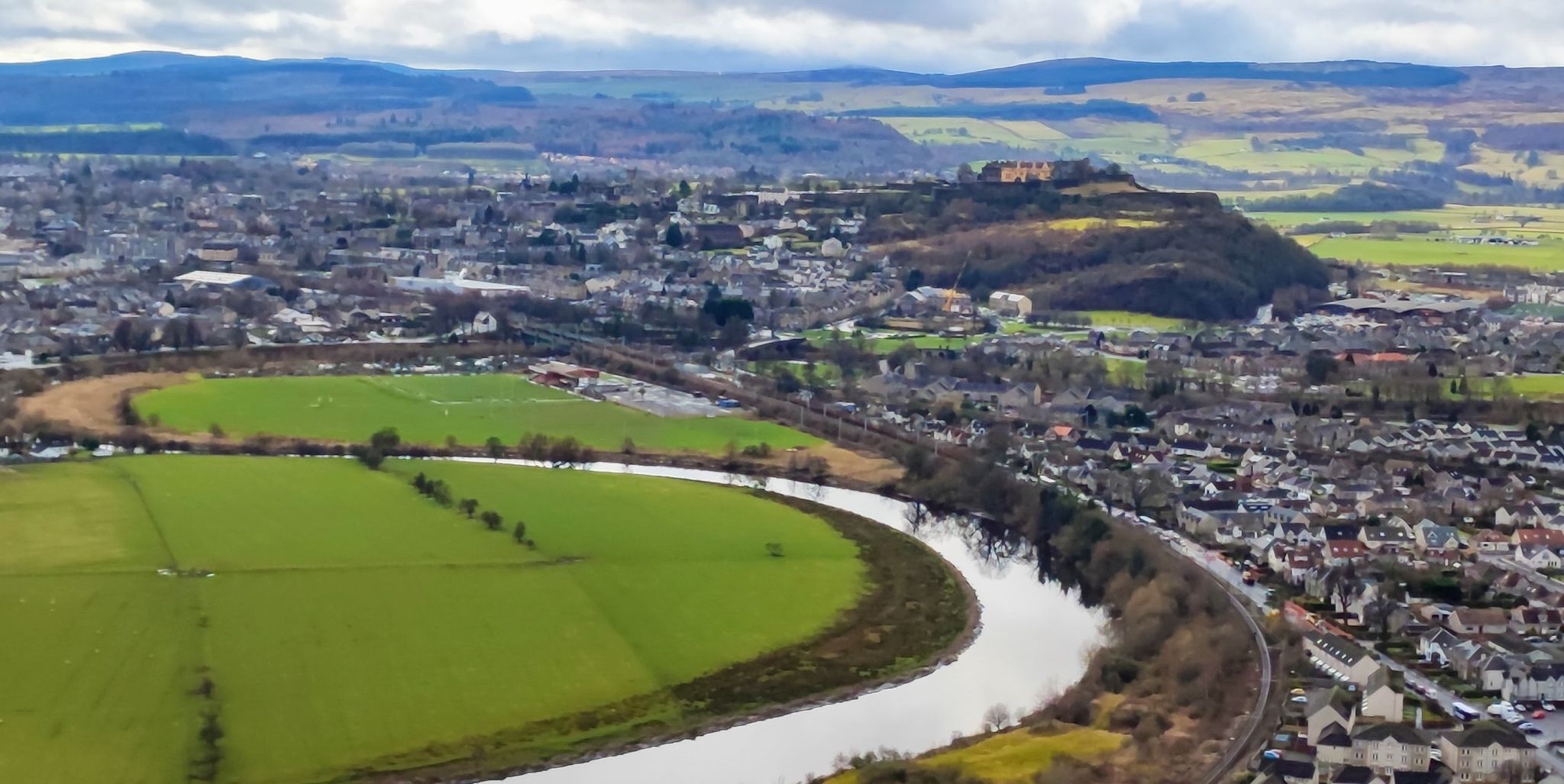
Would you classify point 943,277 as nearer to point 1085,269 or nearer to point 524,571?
point 1085,269

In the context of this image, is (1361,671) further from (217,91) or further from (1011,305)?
(217,91)

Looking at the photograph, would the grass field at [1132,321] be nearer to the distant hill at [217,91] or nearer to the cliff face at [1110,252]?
the cliff face at [1110,252]

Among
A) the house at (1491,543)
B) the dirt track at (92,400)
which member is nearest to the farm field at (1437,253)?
the house at (1491,543)

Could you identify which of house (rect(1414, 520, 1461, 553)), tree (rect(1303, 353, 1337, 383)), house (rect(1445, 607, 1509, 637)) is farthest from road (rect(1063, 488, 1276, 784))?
tree (rect(1303, 353, 1337, 383))

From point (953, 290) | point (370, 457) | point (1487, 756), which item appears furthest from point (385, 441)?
point (953, 290)

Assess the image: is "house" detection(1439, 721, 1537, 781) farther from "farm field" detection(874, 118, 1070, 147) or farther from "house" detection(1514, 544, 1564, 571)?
"farm field" detection(874, 118, 1070, 147)

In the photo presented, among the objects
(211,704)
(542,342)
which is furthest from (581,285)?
(211,704)
